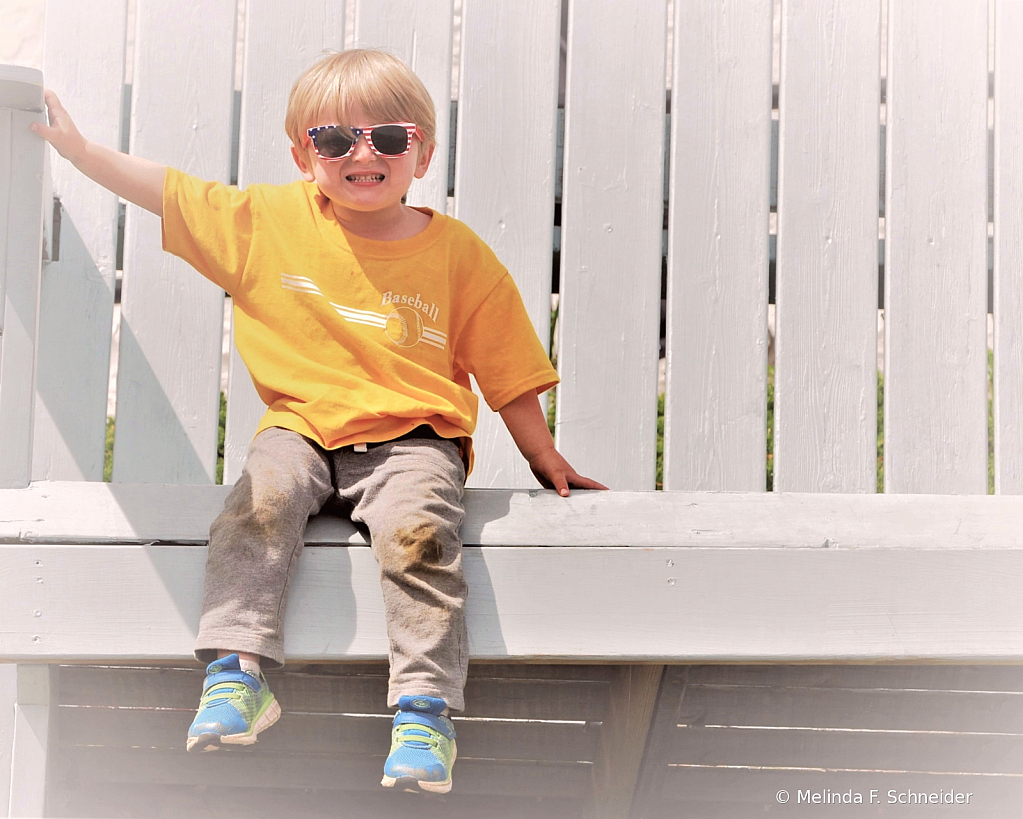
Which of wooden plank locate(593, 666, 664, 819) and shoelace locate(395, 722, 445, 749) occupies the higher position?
shoelace locate(395, 722, 445, 749)

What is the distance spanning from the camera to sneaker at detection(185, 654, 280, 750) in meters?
1.08

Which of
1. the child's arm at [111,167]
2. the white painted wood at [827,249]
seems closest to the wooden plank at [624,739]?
the white painted wood at [827,249]

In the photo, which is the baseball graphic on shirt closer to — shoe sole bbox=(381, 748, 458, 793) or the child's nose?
the child's nose

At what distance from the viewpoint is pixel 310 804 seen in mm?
1986

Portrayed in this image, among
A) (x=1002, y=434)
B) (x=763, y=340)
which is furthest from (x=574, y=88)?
(x=1002, y=434)

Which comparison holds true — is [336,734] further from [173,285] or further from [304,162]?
[304,162]

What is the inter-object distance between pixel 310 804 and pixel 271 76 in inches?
59.6

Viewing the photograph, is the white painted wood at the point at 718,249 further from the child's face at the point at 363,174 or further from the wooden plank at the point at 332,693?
the child's face at the point at 363,174

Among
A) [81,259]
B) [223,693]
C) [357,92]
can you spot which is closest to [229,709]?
[223,693]

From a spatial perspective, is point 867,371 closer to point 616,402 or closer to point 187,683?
point 616,402

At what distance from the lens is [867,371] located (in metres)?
2.00

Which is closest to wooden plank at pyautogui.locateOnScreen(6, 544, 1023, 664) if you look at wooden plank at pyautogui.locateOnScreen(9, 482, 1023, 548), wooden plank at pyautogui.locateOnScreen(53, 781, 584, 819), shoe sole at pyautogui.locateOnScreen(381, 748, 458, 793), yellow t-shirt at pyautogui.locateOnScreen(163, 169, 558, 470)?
wooden plank at pyautogui.locateOnScreen(9, 482, 1023, 548)

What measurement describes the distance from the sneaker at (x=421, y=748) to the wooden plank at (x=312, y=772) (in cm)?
84

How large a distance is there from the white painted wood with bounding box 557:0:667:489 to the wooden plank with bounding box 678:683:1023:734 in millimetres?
464
